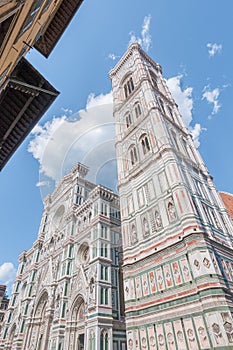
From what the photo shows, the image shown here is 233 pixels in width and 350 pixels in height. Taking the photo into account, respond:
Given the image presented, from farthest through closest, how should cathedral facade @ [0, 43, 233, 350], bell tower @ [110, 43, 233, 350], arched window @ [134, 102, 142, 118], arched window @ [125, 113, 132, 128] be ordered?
arched window @ [125, 113, 132, 128], arched window @ [134, 102, 142, 118], cathedral facade @ [0, 43, 233, 350], bell tower @ [110, 43, 233, 350]

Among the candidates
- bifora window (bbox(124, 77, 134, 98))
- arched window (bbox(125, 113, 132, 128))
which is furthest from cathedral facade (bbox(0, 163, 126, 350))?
bifora window (bbox(124, 77, 134, 98))

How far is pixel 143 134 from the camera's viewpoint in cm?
1972

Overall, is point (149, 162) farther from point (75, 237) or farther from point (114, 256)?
point (75, 237)

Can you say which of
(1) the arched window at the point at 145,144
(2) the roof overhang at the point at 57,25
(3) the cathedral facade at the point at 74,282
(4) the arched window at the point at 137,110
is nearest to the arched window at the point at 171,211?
(1) the arched window at the point at 145,144

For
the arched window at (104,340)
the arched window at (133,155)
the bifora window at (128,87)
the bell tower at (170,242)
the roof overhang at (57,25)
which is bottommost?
the arched window at (104,340)

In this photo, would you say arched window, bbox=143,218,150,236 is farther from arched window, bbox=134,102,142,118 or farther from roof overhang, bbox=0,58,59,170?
arched window, bbox=134,102,142,118

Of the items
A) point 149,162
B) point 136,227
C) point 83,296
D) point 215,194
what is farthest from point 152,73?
point 83,296

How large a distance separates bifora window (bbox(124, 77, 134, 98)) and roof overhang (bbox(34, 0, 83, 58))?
1290 cm

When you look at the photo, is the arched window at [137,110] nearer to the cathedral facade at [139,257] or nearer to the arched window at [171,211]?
the cathedral facade at [139,257]

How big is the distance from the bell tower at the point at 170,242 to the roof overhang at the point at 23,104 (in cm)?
884

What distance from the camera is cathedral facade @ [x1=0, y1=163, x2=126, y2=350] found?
51.5 ft

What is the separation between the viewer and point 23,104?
404 inches

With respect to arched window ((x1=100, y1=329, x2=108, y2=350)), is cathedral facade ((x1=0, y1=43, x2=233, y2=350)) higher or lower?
higher

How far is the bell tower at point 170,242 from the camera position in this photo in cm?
959
